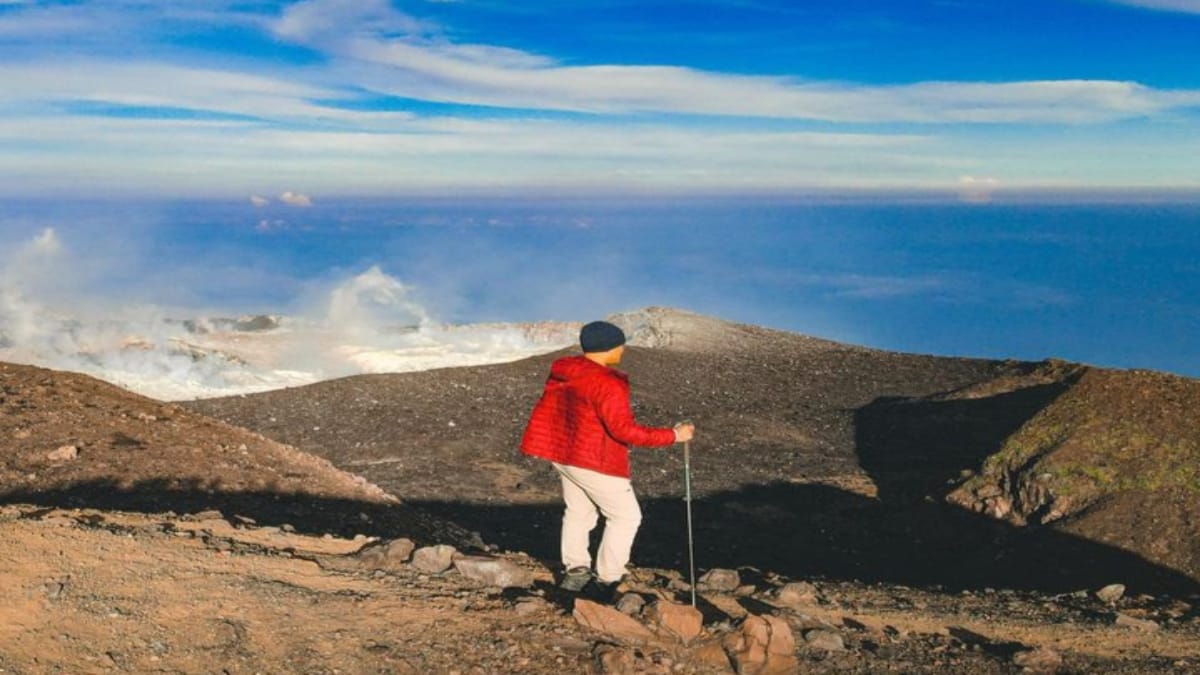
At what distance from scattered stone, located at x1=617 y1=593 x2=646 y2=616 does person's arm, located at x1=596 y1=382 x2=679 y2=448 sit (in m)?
0.98

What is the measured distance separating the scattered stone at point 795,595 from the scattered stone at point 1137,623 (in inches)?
86.9

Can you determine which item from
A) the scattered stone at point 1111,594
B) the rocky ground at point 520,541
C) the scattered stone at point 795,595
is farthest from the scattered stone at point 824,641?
the scattered stone at point 1111,594

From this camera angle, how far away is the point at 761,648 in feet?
19.4

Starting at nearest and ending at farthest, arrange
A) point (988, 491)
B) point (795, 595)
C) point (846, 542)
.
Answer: point (795, 595)
point (846, 542)
point (988, 491)

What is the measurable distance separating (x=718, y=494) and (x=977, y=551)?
412 cm

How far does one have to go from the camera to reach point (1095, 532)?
38.3ft

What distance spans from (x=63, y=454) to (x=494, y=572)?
23.4ft

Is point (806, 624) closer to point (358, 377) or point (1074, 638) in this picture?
point (1074, 638)

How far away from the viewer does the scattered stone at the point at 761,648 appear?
5836 millimetres

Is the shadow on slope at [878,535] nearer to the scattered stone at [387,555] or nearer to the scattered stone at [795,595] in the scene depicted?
the scattered stone at [795,595]

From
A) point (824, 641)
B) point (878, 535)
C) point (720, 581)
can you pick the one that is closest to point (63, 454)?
point (720, 581)

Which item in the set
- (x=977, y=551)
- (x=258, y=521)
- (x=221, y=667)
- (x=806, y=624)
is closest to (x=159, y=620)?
(x=221, y=667)

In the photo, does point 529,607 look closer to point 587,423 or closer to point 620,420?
point 587,423

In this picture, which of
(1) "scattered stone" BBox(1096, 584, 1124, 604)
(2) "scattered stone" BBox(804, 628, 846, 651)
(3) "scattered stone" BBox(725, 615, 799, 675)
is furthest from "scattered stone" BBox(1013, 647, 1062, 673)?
(1) "scattered stone" BBox(1096, 584, 1124, 604)
